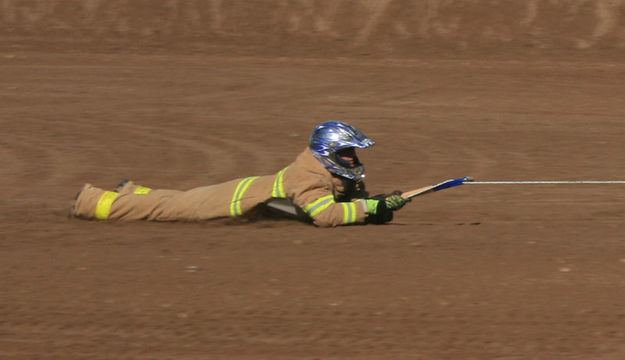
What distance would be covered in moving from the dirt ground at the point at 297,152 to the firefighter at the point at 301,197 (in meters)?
0.16

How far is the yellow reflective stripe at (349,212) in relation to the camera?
10.3 metres

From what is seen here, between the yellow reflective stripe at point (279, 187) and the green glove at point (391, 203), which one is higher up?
the yellow reflective stripe at point (279, 187)

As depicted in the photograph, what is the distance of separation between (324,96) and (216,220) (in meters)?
8.66

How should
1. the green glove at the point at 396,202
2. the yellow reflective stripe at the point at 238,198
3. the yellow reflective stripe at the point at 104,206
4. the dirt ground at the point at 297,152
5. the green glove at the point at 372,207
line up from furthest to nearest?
1. the yellow reflective stripe at the point at 104,206
2. the yellow reflective stripe at the point at 238,198
3. the green glove at the point at 372,207
4. the green glove at the point at 396,202
5. the dirt ground at the point at 297,152

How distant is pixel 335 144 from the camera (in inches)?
402

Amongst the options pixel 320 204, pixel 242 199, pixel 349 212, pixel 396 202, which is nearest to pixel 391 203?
pixel 396 202

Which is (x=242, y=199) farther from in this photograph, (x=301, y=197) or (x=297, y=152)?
(x=297, y=152)

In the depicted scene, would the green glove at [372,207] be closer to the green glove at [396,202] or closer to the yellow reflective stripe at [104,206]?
the green glove at [396,202]

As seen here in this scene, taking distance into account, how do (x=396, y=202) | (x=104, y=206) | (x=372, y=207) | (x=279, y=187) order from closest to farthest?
1. (x=396, y=202)
2. (x=372, y=207)
3. (x=279, y=187)
4. (x=104, y=206)

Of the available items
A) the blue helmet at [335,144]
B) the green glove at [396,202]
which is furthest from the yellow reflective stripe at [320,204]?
the green glove at [396,202]

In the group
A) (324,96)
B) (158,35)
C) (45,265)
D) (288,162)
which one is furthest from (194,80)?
(45,265)

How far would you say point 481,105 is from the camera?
1861 centimetres

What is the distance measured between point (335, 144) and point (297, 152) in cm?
551

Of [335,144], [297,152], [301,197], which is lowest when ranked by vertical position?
[297,152]
